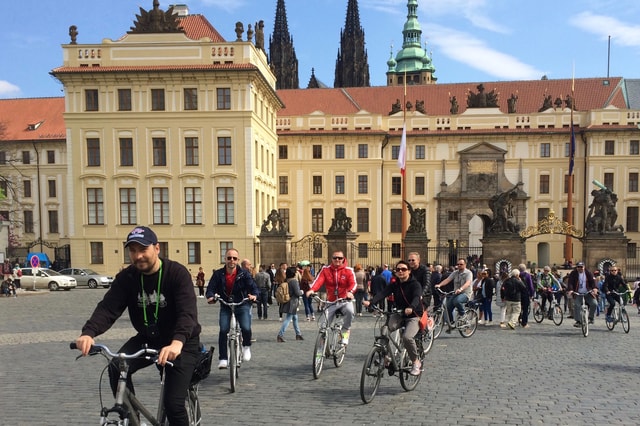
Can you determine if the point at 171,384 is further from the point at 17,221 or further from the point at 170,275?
the point at 17,221

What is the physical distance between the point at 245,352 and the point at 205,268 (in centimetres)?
2738

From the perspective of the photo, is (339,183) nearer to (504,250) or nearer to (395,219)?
(395,219)

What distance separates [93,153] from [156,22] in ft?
30.0

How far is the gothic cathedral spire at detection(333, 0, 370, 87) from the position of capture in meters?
92.3

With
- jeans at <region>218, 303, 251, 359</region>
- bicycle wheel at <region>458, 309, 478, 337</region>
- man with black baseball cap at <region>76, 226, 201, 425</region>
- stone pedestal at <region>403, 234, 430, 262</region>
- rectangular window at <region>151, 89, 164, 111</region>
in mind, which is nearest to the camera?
man with black baseball cap at <region>76, 226, 201, 425</region>

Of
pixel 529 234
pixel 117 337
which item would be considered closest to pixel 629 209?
pixel 529 234

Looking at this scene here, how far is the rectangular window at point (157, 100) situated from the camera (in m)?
35.2

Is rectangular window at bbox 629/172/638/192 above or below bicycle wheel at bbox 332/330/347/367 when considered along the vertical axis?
above

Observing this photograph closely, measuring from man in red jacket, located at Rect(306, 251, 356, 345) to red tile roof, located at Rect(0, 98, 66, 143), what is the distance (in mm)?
46608

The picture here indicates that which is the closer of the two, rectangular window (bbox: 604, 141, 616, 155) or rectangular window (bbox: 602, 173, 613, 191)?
rectangular window (bbox: 604, 141, 616, 155)

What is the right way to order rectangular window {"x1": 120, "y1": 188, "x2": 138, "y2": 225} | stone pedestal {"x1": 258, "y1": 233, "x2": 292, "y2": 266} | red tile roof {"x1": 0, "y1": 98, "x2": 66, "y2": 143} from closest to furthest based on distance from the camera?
1. stone pedestal {"x1": 258, "y1": 233, "x2": 292, "y2": 266}
2. rectangular window {"x1": 120, "y1": 188, "x2": 138, "y2": 225}
3. red tile roof {"x1": 0, "y1": 98, "x2": 66, "y2": 143}

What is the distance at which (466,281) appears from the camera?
42.3 ft

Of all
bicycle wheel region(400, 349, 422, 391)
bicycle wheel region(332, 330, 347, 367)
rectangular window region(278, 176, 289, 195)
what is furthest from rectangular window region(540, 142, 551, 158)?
bicycle wheel region(400, 349, 422, 391)

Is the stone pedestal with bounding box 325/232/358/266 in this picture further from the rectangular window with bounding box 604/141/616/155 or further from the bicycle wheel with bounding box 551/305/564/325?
the rectangular window with bounding box 604/141/616/155
